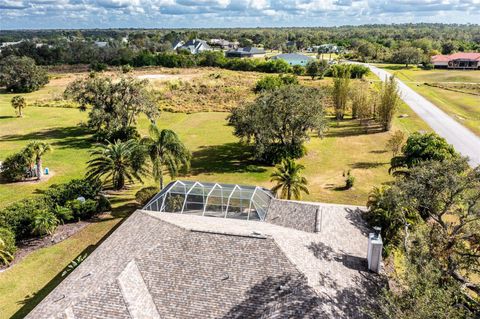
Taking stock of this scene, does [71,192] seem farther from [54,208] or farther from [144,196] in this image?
[144,196]

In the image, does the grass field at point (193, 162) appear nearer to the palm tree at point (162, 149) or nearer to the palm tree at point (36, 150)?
the palm tree at point (36, 150)

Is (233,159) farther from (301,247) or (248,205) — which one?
(301,247)

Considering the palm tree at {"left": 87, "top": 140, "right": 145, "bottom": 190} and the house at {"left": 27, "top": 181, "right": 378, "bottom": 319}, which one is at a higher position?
the palm tree at {"left": 87, "top": 140, "right": 145, "bottom": 190}

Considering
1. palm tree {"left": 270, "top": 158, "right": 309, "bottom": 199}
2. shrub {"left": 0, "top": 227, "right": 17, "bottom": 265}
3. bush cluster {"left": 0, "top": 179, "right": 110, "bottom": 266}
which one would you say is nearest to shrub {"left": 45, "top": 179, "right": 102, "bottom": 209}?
bush cluster {"left": 0, "top": 179, "right": 110, "bottom": 266}

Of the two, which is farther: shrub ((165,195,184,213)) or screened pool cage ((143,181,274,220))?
shrub ((165,195,184,213))

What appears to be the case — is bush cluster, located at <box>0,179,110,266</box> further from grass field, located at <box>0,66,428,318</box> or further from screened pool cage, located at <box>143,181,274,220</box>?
screened pool cage, located at <box>143,181,274,220</box>

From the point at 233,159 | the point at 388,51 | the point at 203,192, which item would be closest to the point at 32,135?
the point at 233,159

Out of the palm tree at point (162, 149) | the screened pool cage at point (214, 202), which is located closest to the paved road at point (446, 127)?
the screened pool cage at point (214, 202)
